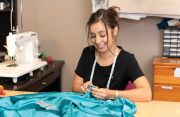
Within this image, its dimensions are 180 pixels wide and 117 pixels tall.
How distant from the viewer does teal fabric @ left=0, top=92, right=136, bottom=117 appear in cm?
136

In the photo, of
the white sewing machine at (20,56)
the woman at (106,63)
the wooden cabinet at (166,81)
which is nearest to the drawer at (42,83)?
the white sewing machine at (20,56)

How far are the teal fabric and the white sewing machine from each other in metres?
0.72

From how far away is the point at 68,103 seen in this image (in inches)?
55.2

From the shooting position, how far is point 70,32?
3.20 metres

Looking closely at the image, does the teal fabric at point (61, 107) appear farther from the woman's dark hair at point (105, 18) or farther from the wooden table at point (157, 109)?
the woman's dark hair at point (105, 18)

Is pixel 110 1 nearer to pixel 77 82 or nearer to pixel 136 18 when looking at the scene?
pixel 136 18

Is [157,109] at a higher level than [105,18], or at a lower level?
lower

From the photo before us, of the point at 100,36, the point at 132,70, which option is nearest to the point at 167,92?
the point at 132,70

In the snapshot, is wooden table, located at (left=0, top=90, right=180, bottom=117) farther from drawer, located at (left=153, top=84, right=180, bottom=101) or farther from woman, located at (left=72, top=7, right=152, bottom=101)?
drawer, located at (left=153, top=84, right=180, bottom=101)

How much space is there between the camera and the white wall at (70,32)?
9.94 ft

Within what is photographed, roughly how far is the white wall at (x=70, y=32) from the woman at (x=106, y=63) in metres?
0.98

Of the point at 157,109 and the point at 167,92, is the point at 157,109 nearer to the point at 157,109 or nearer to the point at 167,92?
the point at 157,109

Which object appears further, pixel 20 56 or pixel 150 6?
pixel 150 6

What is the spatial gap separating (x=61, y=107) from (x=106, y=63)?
0.75 m
